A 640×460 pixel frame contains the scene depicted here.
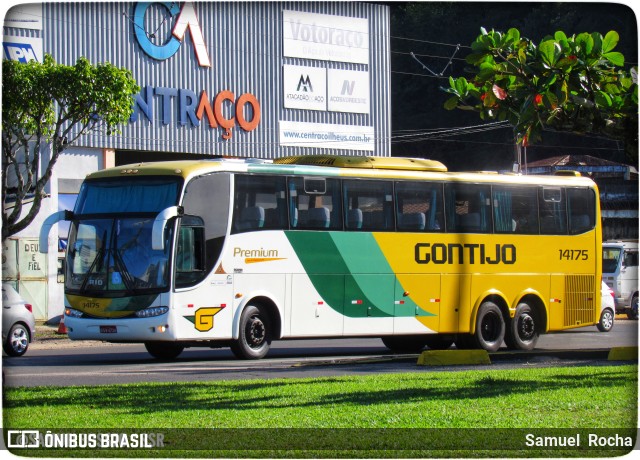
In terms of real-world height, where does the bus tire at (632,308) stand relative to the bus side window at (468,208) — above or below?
below

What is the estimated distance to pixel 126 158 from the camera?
118ft

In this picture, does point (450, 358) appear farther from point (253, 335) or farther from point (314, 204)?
point (314, 204)

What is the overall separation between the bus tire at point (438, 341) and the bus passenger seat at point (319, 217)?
354 centimetres

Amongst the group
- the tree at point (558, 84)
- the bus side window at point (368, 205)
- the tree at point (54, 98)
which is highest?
the tree at point (54, 98)

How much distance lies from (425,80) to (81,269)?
66.5 ft

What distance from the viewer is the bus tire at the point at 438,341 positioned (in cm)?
2166

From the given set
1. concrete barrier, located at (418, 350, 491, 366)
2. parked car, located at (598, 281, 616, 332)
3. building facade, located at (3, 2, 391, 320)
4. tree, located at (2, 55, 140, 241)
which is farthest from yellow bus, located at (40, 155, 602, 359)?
building facade, located at (3, 2, 391, 320)

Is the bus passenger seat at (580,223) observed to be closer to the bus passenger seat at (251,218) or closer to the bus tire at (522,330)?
the bus tire at (522,330)

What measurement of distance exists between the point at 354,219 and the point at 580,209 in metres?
5.66

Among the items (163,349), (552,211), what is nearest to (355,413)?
(163,349)

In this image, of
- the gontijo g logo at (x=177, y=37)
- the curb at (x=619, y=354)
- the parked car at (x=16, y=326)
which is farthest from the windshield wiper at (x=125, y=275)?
the gontijo g logo at (x=177, y=37)

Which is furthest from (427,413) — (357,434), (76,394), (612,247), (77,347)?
(612,247)

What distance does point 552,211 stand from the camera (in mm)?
22438

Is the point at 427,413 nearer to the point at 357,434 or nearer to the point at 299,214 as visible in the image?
the point at 357,434
